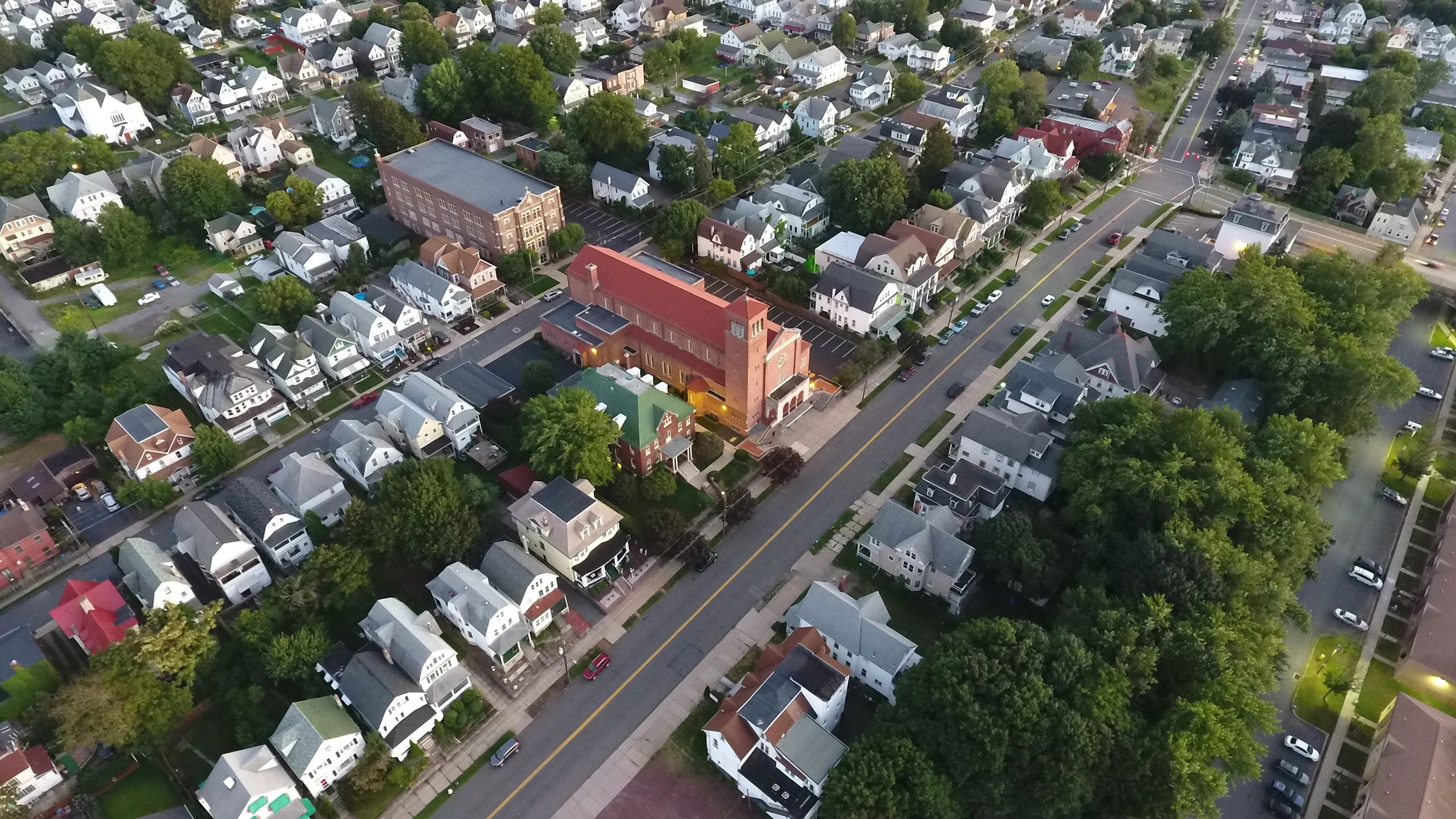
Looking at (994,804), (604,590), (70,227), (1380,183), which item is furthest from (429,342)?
(1380,183)

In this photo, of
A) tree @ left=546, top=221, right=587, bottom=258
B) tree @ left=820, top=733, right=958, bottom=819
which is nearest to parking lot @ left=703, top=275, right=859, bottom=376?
tree @ left=546, top=221, right=587, bottom=258

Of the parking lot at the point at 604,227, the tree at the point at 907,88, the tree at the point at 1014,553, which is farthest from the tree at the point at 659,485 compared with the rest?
the tree at the point at 907,88

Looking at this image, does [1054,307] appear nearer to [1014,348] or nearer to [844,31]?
[1014,348]

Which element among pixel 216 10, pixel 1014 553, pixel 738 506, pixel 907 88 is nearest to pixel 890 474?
pixel 738 506

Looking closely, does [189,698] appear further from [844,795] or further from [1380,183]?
[1380,183]

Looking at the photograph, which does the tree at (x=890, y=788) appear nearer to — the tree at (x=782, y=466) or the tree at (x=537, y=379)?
the tree at (x=782, y=466)

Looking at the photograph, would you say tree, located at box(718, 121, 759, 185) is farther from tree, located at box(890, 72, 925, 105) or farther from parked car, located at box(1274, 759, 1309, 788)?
parked car, located at box(1274, 759, 1309, 788)

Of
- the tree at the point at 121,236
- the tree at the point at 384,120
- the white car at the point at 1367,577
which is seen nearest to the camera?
the white car at the point at 1367,577
